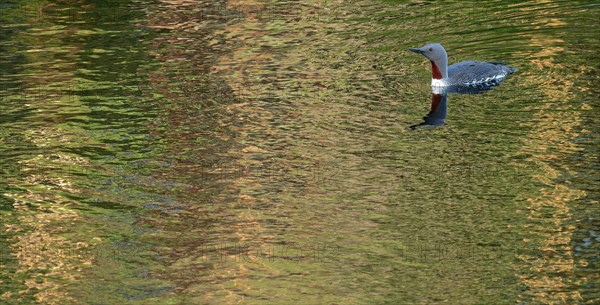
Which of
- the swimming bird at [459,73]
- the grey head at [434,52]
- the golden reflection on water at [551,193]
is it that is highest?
the grey head at [434,52]

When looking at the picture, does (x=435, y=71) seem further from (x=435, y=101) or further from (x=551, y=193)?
(x=551, y=193)

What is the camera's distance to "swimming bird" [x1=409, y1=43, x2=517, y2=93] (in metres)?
14.2

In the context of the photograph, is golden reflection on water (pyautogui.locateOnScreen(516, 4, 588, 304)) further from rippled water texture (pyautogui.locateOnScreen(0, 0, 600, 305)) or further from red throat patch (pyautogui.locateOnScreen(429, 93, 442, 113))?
red throat patch (pyautogui.locateOnScreen(429, 93, 442, 113))

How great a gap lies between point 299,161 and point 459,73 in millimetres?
3270

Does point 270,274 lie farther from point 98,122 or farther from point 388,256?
point 98,122

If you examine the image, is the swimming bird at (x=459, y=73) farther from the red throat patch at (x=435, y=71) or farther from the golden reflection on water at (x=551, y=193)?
the golden reflection on water at (x=551, y=193)

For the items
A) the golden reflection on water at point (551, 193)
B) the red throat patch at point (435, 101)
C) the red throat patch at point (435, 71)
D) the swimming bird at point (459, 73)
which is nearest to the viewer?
the golden reflection on water at point (551, 193)

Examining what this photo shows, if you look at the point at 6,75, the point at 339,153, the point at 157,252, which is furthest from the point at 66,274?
the point at 6,75

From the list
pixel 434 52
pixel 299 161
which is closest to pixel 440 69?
pixel 434 52

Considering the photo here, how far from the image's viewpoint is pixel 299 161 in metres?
11.9

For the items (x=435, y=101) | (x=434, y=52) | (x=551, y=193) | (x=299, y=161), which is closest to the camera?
(x=551, y=193)

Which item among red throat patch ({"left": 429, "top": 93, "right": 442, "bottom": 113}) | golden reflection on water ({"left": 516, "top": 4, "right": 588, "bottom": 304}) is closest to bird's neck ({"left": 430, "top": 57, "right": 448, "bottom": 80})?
red throat patch ({"left": 429, "top": 93, "right": 442, "bottom": 113})

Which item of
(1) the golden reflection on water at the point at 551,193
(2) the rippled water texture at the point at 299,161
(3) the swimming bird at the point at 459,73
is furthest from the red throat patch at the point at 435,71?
(1) the golden reflection on water at the point at 551,193

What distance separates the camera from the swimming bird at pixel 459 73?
560 inches
